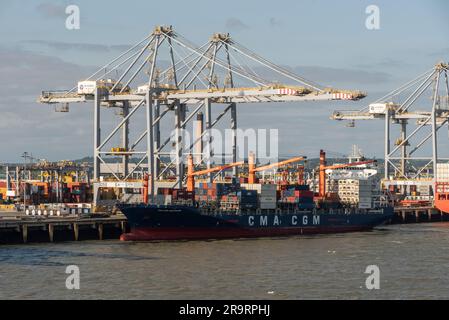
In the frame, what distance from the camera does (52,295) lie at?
46.0m

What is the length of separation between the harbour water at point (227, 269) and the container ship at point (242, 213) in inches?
131

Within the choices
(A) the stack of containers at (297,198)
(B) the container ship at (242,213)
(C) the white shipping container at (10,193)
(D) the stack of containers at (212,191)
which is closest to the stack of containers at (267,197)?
(B) the container ship at (242,213)

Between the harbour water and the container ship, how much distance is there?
3.33 m

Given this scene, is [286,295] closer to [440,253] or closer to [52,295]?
[52,295]

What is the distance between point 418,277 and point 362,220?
137 feet

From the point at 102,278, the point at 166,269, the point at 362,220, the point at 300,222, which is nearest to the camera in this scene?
the point at 102,278

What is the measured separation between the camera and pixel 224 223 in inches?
3194

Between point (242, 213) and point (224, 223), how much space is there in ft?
9.63

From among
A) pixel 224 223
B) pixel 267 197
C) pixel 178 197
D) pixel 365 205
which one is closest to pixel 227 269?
pixel 224 223

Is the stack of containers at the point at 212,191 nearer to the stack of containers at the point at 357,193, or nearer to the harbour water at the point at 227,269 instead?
the harbour water at the point at 227,269

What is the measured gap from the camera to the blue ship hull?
252ft

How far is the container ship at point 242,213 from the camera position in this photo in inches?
3039

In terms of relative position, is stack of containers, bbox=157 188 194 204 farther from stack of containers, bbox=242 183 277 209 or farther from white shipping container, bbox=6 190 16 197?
white shipping container, bbox=6 190 16 197

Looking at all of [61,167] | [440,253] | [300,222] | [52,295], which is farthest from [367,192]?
[52,295]
